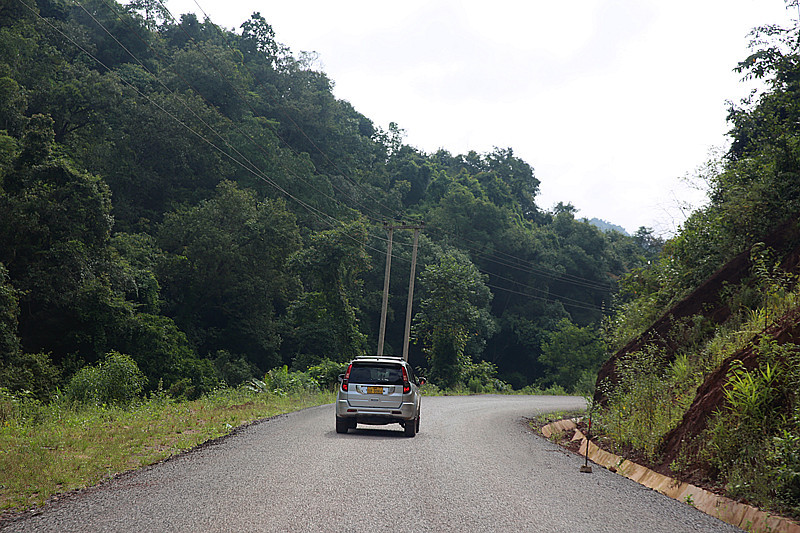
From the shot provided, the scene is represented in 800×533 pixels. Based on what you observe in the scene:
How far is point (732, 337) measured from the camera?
543 inches

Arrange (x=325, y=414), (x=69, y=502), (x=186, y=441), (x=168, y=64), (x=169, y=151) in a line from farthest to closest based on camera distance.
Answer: (x=168, y=64) < (x=169, y=151) < (x=325, y=414) < (x=186, y=441) < (x=69, y=502)

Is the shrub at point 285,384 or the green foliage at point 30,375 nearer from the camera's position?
the green foliage at point 30,375

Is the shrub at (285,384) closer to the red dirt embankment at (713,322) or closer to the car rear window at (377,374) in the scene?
the car rear window at (377,374)

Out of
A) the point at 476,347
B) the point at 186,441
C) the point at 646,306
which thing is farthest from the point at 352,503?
the point at 476,347

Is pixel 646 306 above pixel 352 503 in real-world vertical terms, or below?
above

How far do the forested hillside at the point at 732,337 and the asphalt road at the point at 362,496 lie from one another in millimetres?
1047

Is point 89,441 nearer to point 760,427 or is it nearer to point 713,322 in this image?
A: point 760,427

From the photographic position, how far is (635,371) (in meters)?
17.4

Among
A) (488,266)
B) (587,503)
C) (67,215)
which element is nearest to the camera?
(587,503)

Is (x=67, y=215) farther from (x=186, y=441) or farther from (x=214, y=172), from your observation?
(x=214, y=172)

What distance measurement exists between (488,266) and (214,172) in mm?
33210

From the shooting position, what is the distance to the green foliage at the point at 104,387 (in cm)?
2083

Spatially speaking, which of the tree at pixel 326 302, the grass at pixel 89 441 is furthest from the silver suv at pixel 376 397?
the tree at pixel 326 302

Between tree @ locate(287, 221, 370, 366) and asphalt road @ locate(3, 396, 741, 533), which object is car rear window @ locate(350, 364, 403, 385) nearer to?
asphalt road @ locate(3, 396, 741, 533)
